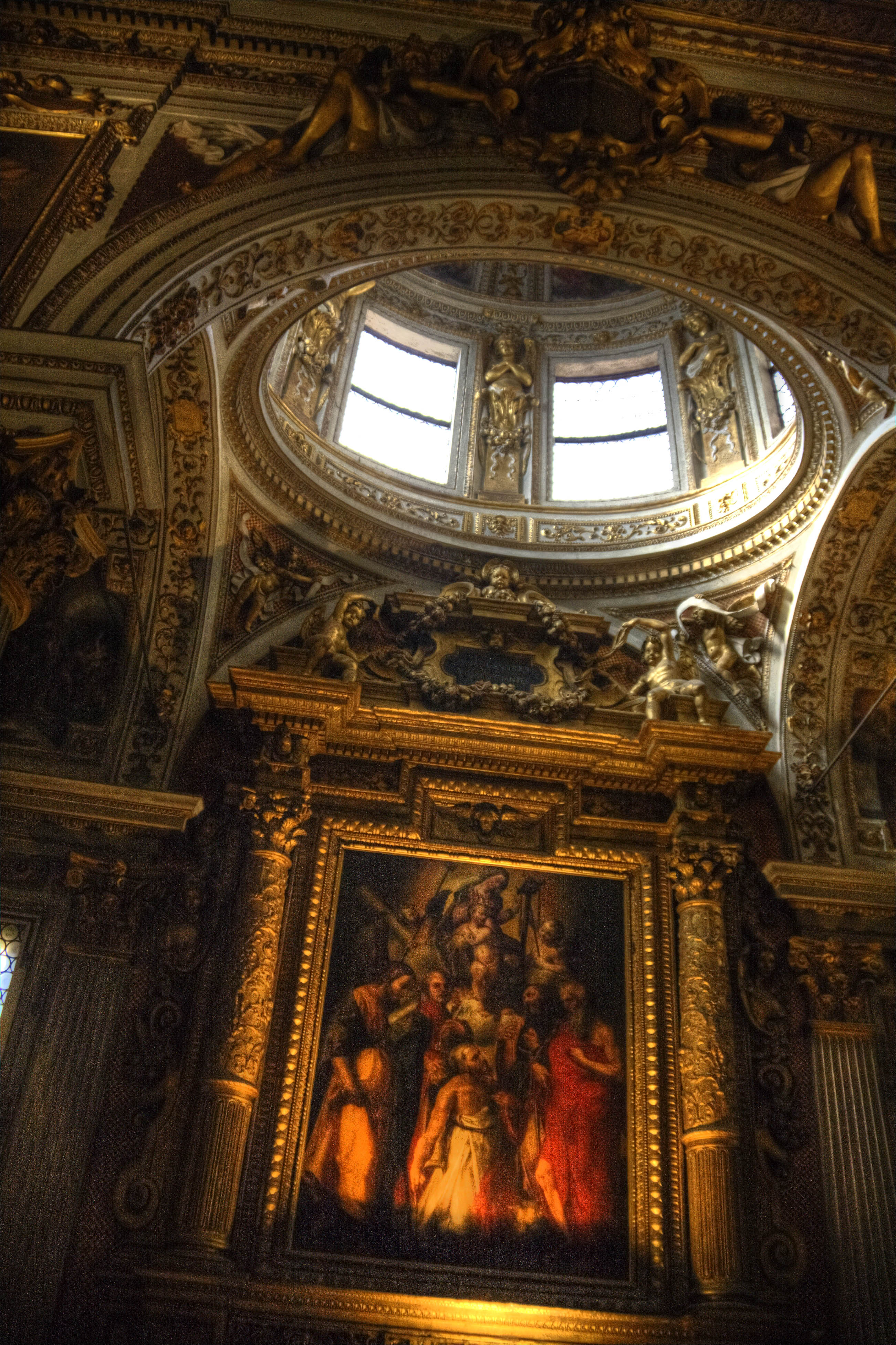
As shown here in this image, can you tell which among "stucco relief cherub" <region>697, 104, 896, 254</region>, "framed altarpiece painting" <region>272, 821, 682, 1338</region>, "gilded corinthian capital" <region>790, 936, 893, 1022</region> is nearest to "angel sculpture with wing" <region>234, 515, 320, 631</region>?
"framed altarpiece painting" <region>272, 821, 682, 1338</region>

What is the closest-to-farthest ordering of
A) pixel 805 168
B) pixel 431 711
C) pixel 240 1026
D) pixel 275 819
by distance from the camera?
pixel 805 168, pixel 240 1026, pixel 275 819, pixel 431 711

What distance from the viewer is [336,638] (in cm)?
1271

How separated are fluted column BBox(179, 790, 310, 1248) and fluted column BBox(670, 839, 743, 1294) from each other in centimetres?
352

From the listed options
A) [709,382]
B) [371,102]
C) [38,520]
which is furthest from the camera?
[709,382]

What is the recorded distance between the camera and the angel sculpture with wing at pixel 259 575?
42.2 ft

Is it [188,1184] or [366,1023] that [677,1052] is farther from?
[188,1184]

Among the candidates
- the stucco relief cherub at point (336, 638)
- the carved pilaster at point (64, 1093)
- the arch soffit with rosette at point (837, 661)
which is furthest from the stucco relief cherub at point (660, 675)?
the carved pilaster at point (64, 1093)

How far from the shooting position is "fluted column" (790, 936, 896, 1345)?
9.98m

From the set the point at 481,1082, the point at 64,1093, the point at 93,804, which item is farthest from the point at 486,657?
the point at 64,1093

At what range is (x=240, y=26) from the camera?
9516 mm

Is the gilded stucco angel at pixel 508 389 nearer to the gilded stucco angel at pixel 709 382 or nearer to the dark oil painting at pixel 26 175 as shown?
the gilded stucco angel at pixel 709 382

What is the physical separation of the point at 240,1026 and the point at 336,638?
3900 millimetres

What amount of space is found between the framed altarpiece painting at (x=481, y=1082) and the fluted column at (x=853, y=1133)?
4.08 ft

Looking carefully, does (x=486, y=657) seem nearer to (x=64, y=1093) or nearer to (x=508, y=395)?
(x=508, y=395)
